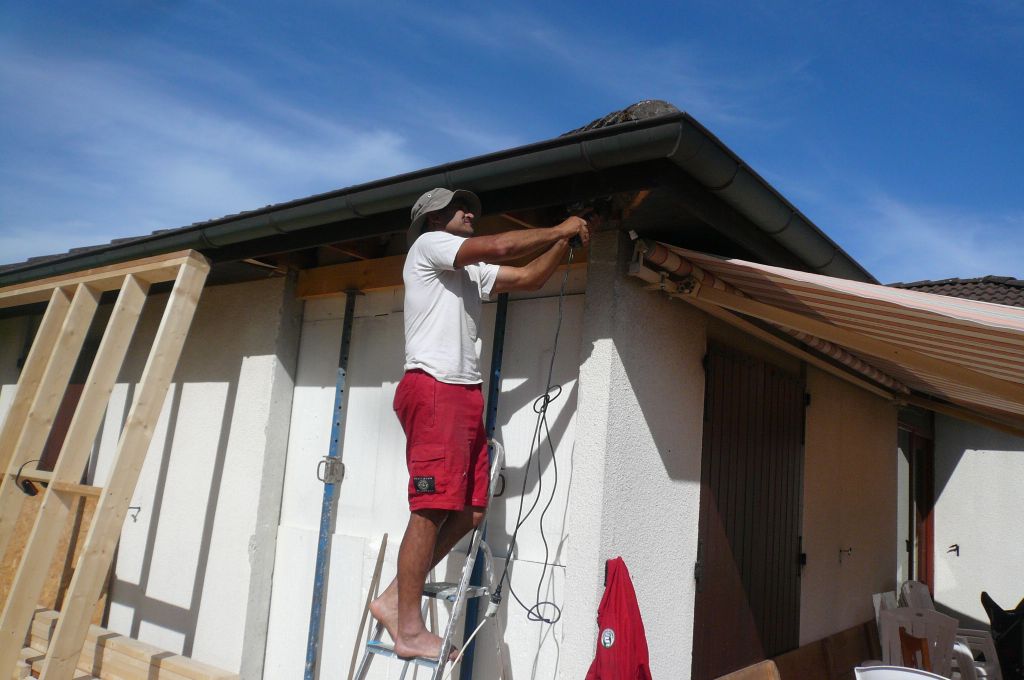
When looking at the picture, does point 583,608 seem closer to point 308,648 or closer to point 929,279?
point 308,648

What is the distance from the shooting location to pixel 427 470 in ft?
10.3

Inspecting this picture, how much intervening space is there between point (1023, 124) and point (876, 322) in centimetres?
877

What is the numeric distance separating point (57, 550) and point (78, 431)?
2737 mm

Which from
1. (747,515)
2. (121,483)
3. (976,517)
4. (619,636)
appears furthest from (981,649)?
(121,483)

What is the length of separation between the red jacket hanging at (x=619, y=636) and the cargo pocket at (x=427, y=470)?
36.8 inches

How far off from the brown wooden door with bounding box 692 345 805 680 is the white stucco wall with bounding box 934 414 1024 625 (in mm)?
5613

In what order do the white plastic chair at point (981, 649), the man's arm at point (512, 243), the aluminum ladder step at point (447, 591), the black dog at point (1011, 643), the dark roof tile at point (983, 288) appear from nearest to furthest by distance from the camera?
the man's arm at point (512, 243) → the aluminum ladder step at point (447, 591) → the black dog at point (1011, 643) → the white plastic chair at point (981, 649) → the dark roof tile at point (983, 288)

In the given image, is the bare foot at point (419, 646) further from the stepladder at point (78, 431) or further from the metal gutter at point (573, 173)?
the metal gutter at point (573, 173)

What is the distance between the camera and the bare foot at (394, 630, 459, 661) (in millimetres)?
3123

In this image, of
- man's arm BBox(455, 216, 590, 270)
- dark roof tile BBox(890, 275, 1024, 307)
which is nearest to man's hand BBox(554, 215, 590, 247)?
man's arm BBox(455, 216, 590, 270)

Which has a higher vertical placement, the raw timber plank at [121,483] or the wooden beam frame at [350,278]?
the wooden beam frame at [350,278]

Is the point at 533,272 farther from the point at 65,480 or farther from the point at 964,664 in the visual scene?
the point at 964,664

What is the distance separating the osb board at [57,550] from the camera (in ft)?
20.3

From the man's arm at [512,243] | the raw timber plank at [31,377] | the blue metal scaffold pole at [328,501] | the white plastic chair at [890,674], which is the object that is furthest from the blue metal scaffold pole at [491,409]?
the raw timber plank at [31,377]
